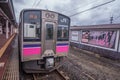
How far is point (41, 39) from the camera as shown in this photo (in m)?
4.13

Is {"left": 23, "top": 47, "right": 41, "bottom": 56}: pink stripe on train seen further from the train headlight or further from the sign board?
the sign board

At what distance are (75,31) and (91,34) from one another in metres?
3.41

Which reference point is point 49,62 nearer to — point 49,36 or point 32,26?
point 49,36

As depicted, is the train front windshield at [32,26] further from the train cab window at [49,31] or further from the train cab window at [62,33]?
the train cab window at [62,33]

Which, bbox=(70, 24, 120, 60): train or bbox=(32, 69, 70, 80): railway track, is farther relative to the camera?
bbox=(70, 24, 120, 60): train

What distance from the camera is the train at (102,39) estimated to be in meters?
7.95

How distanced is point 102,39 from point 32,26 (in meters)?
7.21

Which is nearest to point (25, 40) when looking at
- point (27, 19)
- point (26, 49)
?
point (26, 49)

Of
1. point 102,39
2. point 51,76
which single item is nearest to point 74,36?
point 102,39

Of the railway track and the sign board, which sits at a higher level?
the sign board

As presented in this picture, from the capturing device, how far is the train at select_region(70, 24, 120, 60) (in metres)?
7.95

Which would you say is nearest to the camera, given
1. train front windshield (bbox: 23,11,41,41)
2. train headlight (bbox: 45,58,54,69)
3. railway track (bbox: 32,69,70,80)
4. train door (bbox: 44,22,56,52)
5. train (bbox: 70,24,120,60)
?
train front windshield (bbox: 23,11,41,41)

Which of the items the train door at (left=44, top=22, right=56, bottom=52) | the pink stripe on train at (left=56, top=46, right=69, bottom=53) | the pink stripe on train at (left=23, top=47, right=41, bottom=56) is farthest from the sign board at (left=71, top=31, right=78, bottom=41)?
the pink stripe on train at (left=23, top=47, right=41, bottom=56)

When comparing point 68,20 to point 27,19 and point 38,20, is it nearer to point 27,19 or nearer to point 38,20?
point 38,20
